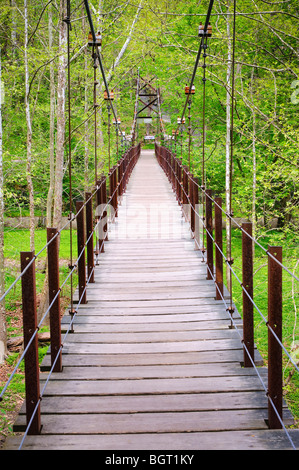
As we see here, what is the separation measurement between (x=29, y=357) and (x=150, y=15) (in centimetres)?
1493

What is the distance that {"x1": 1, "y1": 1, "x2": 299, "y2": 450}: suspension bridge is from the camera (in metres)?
2.38

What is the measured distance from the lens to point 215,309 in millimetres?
4109

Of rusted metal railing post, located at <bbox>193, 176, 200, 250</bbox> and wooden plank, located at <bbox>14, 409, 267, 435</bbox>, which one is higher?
rusted metal railing post, located at <bbox>193, 176, 200, 250</bbox>

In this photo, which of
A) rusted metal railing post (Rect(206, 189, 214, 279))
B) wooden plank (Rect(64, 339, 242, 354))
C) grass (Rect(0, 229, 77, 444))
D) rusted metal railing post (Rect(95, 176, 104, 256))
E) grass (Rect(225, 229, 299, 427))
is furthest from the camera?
grass (Rect(225, 229, 299, 427))

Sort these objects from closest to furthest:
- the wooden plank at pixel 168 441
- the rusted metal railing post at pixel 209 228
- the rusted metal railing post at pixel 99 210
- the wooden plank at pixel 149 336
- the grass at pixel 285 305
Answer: the wooden plank at pixel 168 441 < the wooden plank at pixel 149 336 < the rusted metal railing post at pixel 209 228 < the rusted metal railing post at pixel 99 210 < the grass at pixel 285 305

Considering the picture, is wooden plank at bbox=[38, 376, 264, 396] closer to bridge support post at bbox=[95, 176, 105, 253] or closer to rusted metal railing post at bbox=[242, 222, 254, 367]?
rusted metal railing post at bbox=[242, 222, 254, 367]

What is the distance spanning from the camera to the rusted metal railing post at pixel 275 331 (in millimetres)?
2377

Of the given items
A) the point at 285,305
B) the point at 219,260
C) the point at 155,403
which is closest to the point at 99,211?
the point at 219,260

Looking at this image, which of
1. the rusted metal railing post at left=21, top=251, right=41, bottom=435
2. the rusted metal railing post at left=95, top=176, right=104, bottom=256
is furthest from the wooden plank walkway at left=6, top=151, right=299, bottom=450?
the rusted metal railing post at left=95, top=176, right=104, bottom=256

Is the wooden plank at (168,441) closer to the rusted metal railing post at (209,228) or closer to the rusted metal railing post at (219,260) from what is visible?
the rusted metal railing post at (219,260)

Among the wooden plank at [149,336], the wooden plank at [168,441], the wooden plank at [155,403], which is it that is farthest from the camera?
the wooden plank at [149,336]

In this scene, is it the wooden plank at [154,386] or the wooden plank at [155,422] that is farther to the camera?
the wooden plank at [154,386]

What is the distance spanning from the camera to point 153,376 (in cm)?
297

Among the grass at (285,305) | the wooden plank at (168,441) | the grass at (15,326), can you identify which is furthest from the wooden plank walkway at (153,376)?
the grass at (15,326)
